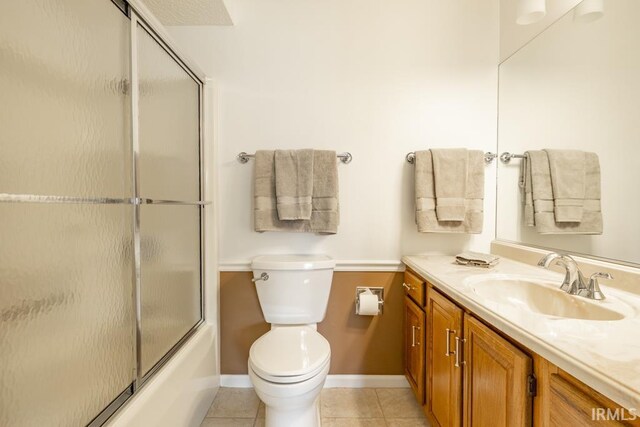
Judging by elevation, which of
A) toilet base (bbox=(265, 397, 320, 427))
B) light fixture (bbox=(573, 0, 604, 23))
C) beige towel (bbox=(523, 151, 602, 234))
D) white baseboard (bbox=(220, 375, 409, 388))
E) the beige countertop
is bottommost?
white baseboard (bbox=(220, 375, 409, 388))

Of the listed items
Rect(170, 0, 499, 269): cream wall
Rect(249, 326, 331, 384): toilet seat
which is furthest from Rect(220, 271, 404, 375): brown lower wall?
Rect(249, 326, 331, 384): toilet seat

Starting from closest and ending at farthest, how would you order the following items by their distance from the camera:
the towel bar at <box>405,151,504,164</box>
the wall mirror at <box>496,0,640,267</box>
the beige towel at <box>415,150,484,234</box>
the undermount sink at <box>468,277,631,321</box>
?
the undermount sink at <box>468,277,631,321</box> → the wall mirror at <box>496,0,640,267</box> → the beige towel at <box>415,150,484,234</box> → the towel bar at <box>405,151,504,164</box>

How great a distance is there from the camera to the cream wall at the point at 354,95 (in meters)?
1.69

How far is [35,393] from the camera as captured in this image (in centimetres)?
71

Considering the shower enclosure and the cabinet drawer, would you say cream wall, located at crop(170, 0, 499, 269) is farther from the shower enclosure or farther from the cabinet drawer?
the shower enclosure

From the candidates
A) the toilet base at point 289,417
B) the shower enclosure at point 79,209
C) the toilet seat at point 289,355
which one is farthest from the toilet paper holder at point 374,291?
the shower enclosure at point 79,209

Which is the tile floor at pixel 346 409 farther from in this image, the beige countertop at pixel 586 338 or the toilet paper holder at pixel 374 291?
the beige countertop at pixel 586 338

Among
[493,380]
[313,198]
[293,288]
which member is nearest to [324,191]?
[313,198]

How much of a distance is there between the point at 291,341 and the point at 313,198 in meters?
0.73

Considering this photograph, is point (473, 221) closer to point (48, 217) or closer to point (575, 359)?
point (575, 359)

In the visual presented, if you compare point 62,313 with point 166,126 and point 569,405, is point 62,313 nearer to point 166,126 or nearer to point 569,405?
point 166,126

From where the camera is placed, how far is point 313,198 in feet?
5.28

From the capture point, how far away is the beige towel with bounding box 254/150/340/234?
160cm

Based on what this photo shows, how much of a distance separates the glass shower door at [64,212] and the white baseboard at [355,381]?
85cm
